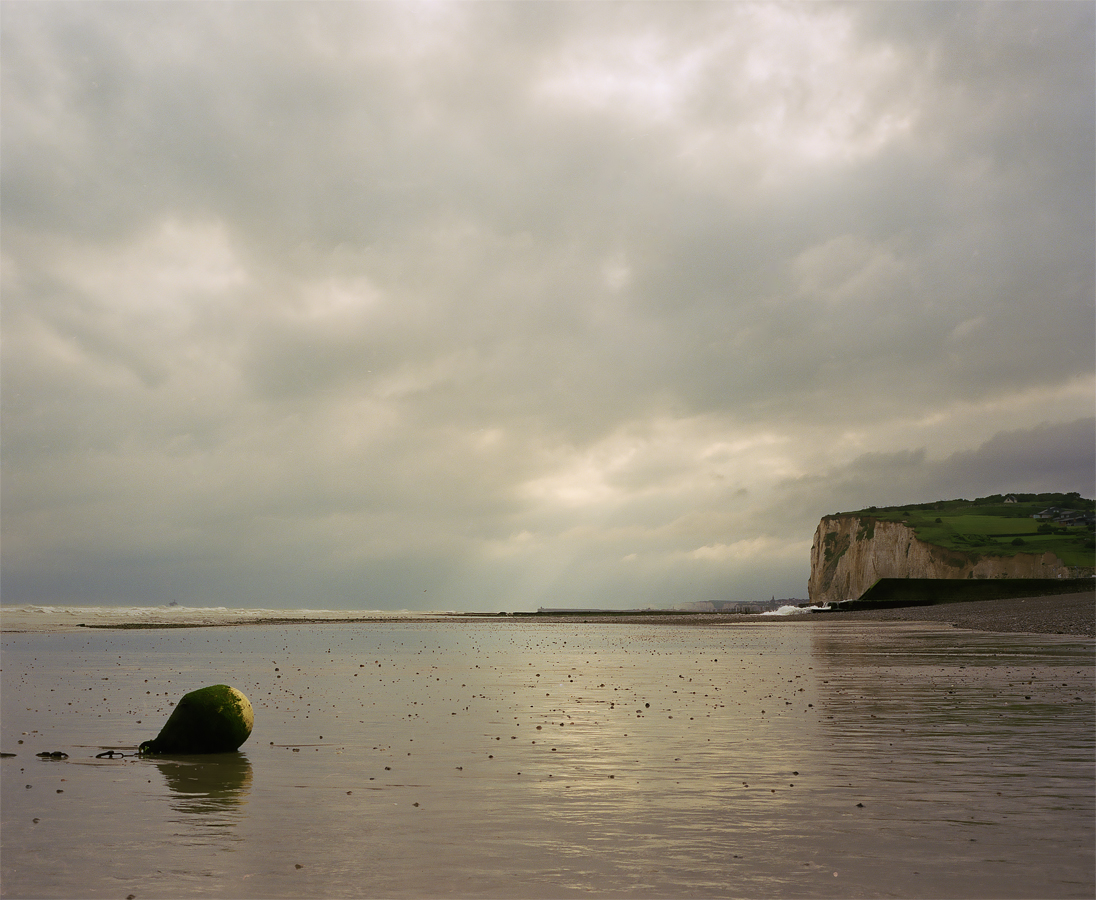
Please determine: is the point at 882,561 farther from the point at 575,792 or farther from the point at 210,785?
the point at 210,785

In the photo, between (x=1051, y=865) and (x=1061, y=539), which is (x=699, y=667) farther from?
(x=1061, y=539)

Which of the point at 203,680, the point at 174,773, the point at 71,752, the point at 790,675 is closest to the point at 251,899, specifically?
the point at 174,773

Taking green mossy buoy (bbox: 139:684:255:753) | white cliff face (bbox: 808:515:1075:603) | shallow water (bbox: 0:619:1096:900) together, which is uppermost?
white cliff face (bbox: 808:515:1075:603)

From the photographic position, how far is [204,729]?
15930 millimetres

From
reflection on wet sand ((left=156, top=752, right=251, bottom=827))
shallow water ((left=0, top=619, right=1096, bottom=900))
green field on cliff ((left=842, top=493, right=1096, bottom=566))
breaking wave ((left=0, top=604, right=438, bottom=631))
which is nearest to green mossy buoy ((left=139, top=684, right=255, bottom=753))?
reflection on wet sand ((left=156, top=752, right=251, bottom=827))

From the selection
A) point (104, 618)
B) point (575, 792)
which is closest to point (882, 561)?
point (104, 618)

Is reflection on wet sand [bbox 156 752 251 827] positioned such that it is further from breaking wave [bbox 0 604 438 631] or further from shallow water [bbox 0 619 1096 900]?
breaking wave [bbox 0 604 438 631]

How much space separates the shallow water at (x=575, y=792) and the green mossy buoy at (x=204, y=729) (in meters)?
0.55

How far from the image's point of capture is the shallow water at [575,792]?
→ 8.68 metres

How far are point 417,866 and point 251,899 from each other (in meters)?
1.71

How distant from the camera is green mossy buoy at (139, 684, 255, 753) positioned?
15898 mm

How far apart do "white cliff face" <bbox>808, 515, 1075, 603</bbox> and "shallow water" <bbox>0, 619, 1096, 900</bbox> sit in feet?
420

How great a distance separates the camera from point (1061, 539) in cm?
13988

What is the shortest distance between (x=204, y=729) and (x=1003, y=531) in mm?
163733
